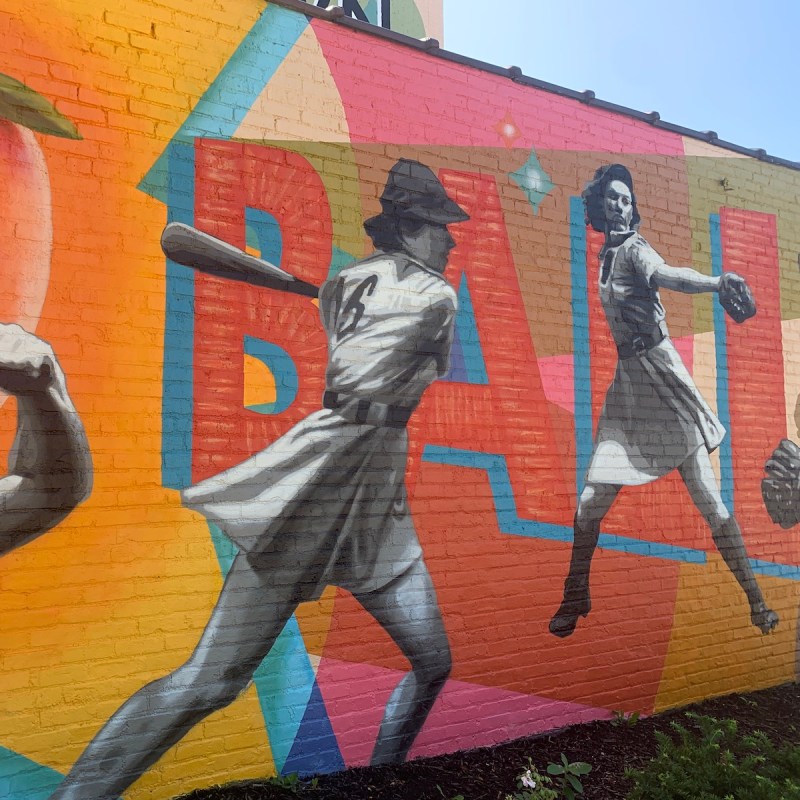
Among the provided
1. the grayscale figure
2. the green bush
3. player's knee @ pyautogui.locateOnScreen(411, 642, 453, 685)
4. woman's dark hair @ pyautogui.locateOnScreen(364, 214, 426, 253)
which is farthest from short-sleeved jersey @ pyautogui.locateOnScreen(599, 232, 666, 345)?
the green bush

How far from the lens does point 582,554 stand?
4641mm

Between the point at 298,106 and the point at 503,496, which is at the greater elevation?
the point at 298,106

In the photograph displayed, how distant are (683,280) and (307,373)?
10.0 feet

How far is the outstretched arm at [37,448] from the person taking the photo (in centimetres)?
308

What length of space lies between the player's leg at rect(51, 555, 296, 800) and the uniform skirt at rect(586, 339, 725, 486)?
2255 mm

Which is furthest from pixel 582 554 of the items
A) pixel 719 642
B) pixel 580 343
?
pixel 719 642

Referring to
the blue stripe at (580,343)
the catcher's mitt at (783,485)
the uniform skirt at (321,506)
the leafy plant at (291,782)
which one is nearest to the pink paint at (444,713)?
the leafy plant at (291,782)

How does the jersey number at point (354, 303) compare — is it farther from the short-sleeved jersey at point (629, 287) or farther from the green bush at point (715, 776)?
the green bush at point (715, 776)

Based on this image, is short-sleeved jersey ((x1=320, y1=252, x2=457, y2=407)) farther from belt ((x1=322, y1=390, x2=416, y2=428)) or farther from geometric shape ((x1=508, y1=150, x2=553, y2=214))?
geometric shape ((x1=508, y1=150, x2=553, y2=214))

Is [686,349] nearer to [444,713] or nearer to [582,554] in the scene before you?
[582,554]

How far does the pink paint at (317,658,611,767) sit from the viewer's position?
372 cm

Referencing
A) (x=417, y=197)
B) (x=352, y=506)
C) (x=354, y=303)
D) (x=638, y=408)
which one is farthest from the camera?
(x=638, y=408)

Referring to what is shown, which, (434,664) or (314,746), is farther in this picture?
(434,664)

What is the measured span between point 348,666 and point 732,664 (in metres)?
3.14
